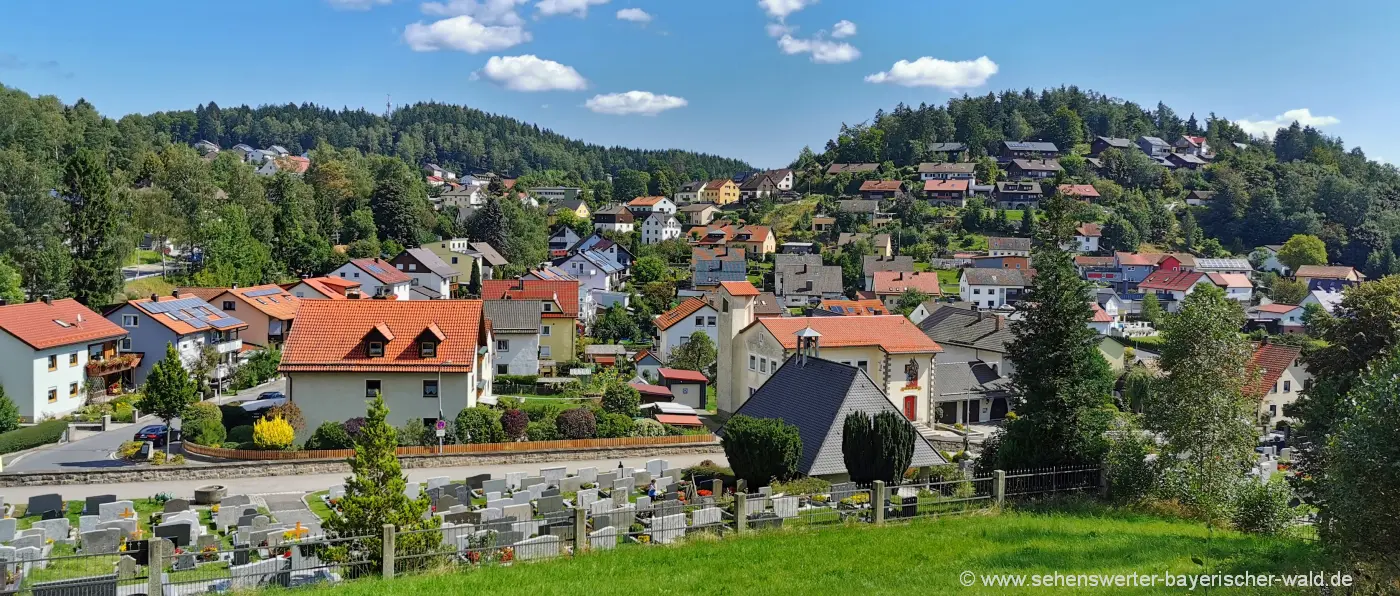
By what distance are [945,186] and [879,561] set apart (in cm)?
12758

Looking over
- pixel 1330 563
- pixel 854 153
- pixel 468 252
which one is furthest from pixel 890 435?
pixel 854 153

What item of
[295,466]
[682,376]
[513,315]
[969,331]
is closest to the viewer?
[295,466]

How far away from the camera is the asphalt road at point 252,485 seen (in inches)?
1020

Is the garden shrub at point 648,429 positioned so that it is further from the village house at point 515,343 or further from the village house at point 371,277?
the village house at point 371,277

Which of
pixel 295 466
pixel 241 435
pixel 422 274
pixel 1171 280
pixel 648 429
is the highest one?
pixel 1171 280

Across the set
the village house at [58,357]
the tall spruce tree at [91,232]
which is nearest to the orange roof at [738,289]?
the village house at [58,357]

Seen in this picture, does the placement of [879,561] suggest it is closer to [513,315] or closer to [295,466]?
[295,466]

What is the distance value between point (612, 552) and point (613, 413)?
20502mm

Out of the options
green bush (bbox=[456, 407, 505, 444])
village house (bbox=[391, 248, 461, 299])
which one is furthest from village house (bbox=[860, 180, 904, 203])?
green bush (bbox=[456, 407, 505, 444])

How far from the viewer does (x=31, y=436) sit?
1248 inches

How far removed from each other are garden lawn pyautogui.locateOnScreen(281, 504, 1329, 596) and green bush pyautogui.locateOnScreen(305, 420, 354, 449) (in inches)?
697

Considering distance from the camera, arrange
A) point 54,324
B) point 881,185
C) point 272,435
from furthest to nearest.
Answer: point 881,185, point 54,324, point 272,435

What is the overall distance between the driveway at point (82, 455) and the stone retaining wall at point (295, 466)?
1.69 m

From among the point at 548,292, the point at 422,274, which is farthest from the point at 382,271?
the point at 548,292
